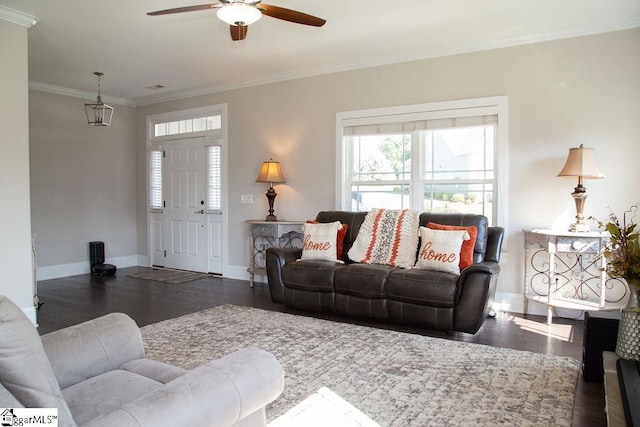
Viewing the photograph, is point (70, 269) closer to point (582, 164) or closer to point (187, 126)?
point (187, 126)

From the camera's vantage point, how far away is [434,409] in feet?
7.52

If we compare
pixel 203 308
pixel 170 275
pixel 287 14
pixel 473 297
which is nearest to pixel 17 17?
pixel 287 14

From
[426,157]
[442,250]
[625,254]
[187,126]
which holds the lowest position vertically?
[442,250]

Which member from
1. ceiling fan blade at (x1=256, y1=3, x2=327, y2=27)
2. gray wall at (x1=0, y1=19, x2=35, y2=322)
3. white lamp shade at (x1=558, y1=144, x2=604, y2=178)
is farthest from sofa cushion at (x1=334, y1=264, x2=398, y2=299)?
gray wall at (x1=0, y1=19, x2=35, y2=322)

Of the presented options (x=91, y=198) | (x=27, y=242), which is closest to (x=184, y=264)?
(x=91, y=198)

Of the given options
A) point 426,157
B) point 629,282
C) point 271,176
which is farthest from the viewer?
point 271,176

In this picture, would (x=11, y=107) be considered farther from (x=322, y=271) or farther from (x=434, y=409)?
(x=434, y=409)

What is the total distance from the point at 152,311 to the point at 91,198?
3279mm

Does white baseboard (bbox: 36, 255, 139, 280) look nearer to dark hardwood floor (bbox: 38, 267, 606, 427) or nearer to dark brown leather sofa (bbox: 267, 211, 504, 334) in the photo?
dark hardwood floor (bbox: 38, 267, 606, 427)

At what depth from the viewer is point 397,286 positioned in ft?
12.2

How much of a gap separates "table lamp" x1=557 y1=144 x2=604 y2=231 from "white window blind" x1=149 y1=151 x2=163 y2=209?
5827 millimetres

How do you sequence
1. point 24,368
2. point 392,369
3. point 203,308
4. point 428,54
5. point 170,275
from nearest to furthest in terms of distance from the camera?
point 24,368, point 392,369, point 203,308, point 428,54, point 170,275

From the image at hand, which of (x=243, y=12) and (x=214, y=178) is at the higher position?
(x=243, y=12)

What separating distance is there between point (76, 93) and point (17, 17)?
112 inches
